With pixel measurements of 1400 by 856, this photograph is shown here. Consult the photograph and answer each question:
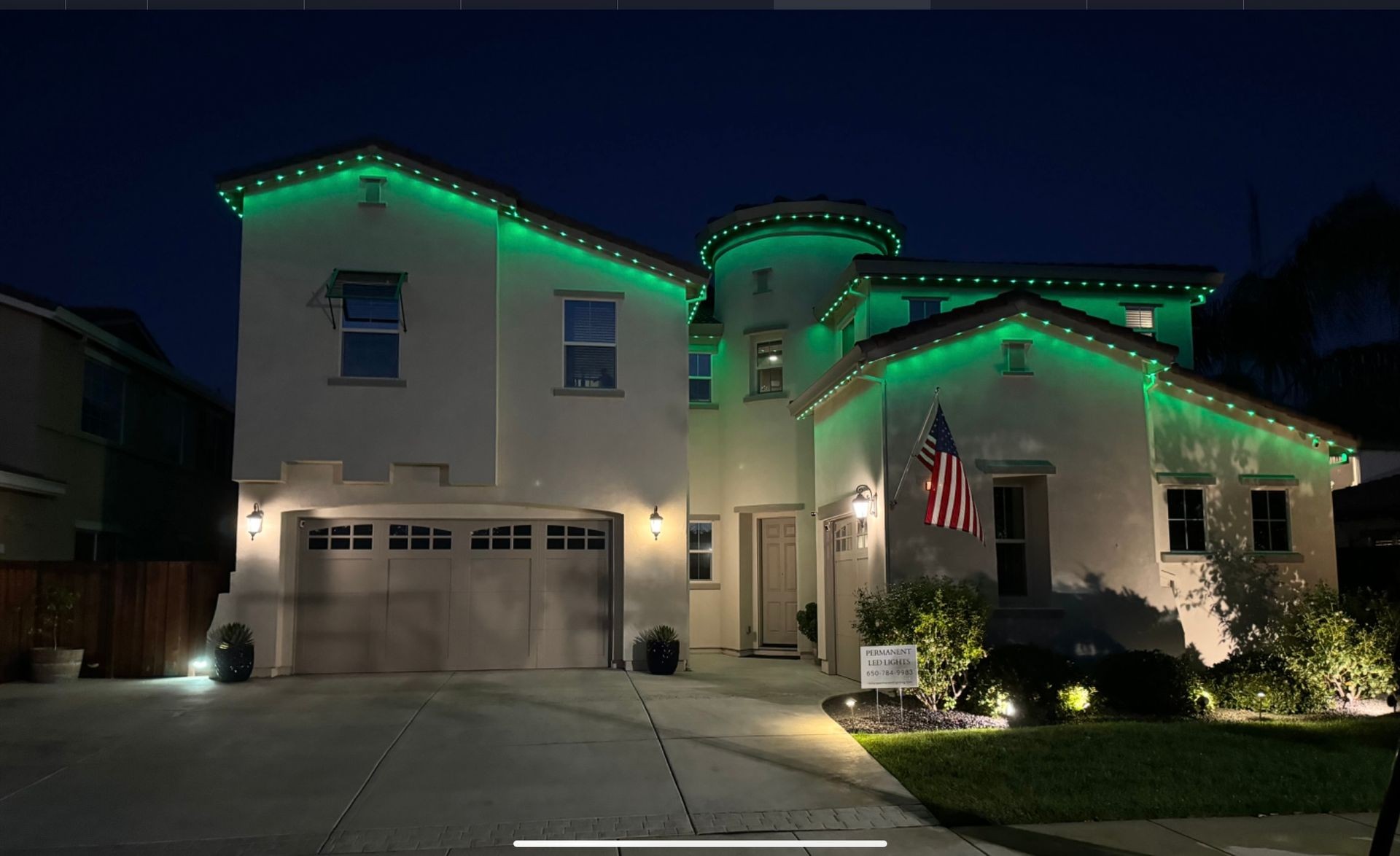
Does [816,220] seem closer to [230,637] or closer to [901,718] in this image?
[901,718]

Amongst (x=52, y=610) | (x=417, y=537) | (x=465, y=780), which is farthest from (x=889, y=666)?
(x=52, y=610)

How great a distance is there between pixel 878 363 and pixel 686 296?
4.21 meters

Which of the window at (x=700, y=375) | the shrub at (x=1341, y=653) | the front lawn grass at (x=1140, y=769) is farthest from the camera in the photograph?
the window at (x=700, y=375)

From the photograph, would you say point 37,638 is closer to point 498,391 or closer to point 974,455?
point 498,391

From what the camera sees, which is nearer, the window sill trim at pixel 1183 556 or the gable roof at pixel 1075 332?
the gable roof at pixel 1075 332

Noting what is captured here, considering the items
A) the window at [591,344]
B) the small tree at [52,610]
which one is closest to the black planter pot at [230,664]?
the small tree at [52,610]

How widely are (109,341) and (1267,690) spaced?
18.9 meters

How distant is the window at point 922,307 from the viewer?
17.5m

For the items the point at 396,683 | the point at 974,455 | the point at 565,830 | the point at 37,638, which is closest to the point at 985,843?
the point at 565,830

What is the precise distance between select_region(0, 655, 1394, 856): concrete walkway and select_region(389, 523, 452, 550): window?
2938mm

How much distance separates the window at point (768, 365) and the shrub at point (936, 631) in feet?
25.9

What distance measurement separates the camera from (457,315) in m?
15.8

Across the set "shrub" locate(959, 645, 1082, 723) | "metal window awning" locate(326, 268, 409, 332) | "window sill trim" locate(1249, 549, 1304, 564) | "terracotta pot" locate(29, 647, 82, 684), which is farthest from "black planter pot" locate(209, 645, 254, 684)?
"window sill trim" locate(1249, 549, 1304, 564)

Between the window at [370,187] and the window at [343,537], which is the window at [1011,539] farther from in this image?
the window at [370,187]
